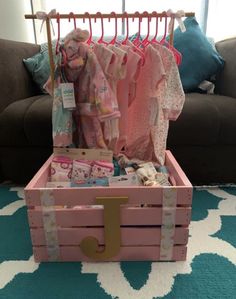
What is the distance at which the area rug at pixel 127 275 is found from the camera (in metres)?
0.67

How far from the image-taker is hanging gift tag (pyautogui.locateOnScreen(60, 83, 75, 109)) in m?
0.82

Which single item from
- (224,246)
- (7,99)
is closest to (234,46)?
(224,246)

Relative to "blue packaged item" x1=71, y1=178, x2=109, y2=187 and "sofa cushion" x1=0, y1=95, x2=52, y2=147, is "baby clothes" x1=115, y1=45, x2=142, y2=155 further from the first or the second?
"sofa cushion" x1=0, y1=95, x2=52, y2=147

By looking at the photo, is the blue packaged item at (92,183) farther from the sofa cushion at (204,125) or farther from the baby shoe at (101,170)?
the sofa cushion at (204,125)

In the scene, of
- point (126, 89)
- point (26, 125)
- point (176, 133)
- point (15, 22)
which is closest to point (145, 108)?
point (126, 89)

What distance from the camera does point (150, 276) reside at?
0.72 m

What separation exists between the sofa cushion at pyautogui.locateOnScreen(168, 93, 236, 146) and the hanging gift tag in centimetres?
46

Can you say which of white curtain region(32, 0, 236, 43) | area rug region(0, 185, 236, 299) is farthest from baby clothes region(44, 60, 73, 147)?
white curtain region(32, 0, 236, 43)

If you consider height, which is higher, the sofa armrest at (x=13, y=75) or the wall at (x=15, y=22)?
the wall at (x=15, y=22)

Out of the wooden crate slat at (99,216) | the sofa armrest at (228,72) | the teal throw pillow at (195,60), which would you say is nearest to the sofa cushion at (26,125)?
the wooden crate slat at (99,216)

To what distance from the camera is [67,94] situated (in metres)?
0.82

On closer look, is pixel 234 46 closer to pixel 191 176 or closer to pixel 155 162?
pixel 191 176

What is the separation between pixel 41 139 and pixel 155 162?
1.67ft

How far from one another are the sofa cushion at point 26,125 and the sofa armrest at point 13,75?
9 centimetres
